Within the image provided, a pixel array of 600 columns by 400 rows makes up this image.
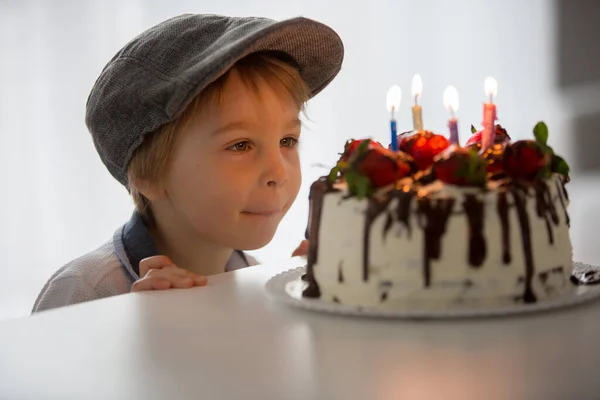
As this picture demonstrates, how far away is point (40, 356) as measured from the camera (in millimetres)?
723

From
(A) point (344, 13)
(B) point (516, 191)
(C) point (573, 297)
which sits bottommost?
(C) point (573, 297)

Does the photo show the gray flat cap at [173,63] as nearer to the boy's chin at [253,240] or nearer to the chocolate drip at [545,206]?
the boy's chin at [253,240]

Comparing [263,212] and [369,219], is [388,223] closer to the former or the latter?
[369,219]

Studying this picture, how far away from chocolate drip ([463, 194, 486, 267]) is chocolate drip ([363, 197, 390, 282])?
87 millimetres

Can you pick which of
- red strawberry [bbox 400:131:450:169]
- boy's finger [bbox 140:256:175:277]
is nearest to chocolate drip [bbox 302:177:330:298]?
red strawberry [bbox 400:131:450:169]

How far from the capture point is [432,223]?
0.86 metres

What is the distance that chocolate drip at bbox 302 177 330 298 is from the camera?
97 centimetres

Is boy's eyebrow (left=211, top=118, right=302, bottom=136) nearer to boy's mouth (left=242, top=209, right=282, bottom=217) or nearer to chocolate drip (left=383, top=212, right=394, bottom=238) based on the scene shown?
boy's mouth (left=242, top=209, right=282, bottom=217)

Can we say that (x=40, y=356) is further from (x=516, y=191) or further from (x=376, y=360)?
(x=516, y=191)

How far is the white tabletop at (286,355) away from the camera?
1.92 ft

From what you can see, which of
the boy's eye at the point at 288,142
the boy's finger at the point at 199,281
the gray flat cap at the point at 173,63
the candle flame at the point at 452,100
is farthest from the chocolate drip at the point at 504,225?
the boy's eye at the point at 288,142

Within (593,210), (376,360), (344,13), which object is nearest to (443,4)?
(344,13)

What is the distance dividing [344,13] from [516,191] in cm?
230

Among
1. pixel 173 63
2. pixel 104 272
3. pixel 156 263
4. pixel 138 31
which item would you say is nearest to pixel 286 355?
pixel 156 263
